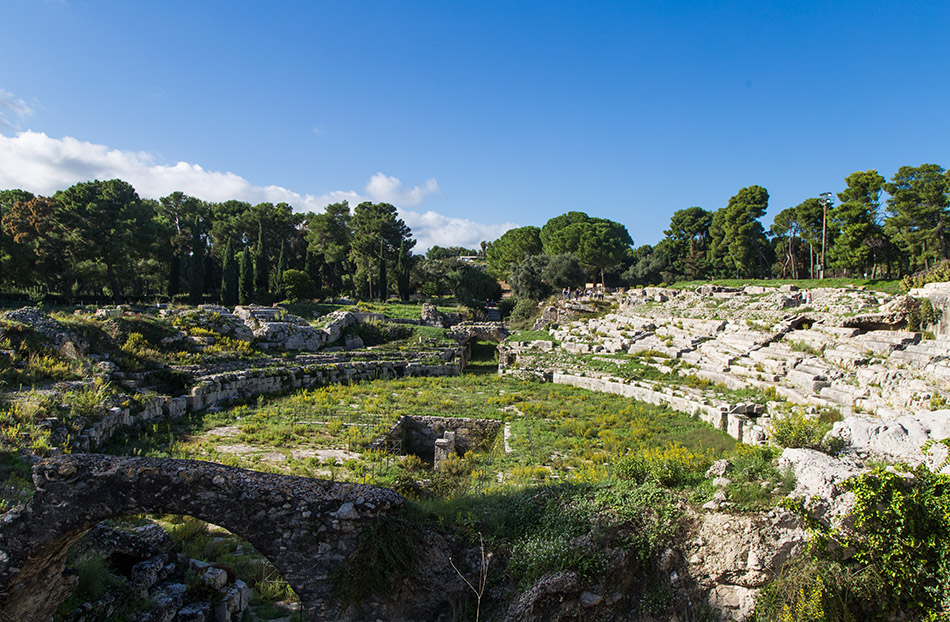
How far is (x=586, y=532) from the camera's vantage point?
19.0ft

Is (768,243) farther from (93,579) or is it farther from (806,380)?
(93,579)

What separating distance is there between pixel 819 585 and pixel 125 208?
43850 millimetres

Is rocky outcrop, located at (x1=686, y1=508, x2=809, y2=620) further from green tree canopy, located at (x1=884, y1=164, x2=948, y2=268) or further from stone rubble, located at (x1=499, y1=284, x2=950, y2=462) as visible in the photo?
green tree canopy, located at (x1=884, y1=164, x2=948, y2=268)

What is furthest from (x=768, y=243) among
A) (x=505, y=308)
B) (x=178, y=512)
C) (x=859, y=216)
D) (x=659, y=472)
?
(x=178, y=512)

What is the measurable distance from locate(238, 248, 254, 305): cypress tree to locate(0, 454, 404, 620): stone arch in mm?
36541

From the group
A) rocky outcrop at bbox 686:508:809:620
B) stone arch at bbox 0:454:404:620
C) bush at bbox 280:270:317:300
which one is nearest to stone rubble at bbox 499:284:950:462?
rocky outcrop at bbox 686:508:809:620

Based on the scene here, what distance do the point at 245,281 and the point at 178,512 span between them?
37561mm

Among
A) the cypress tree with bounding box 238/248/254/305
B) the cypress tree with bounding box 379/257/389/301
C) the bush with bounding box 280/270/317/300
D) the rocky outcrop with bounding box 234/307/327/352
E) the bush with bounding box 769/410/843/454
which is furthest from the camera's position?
the cypress tree with bounding box 379/257/389/301

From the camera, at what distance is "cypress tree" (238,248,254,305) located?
38.7m

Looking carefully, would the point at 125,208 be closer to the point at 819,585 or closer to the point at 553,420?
the point at 553,420

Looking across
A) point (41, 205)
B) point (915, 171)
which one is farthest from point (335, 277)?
point (915, 171)

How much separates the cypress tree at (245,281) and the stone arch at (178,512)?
120 ft

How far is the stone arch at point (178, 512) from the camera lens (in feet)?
16.8

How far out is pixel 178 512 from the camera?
5309mm
